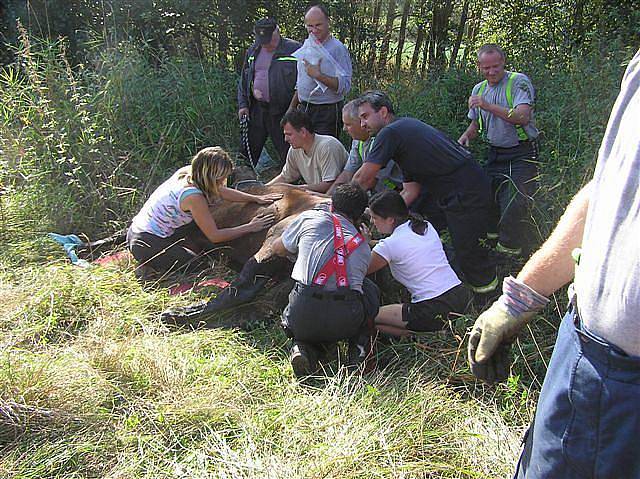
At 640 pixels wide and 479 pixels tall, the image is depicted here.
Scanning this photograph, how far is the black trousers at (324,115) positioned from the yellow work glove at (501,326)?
486 cm

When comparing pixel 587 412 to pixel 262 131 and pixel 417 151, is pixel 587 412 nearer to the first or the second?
pixel 417 151

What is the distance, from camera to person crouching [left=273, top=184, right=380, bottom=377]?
411cm

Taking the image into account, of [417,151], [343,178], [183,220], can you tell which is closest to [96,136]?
[183,220]

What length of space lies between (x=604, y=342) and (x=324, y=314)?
8.89 ft

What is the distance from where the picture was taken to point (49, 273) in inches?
205

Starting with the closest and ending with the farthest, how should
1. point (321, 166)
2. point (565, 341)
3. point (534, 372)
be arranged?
point (565, 341)
point (534, 372)
point (321, 166)

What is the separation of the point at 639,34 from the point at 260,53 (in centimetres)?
415

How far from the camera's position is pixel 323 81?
6.43 meters

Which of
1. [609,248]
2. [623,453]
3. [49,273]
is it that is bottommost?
[49,273]

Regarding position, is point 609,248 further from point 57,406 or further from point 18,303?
point 18,303

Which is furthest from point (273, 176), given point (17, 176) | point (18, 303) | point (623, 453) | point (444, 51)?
point (623, 453)

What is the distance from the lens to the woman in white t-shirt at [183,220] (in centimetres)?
518

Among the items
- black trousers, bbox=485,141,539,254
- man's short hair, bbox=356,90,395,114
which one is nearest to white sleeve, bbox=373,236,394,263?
black trousers, bbox=485,141,539,254

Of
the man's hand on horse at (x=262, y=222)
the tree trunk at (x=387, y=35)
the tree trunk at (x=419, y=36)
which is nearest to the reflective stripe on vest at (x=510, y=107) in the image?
the man's hand on horse at (x=262, y=222)
